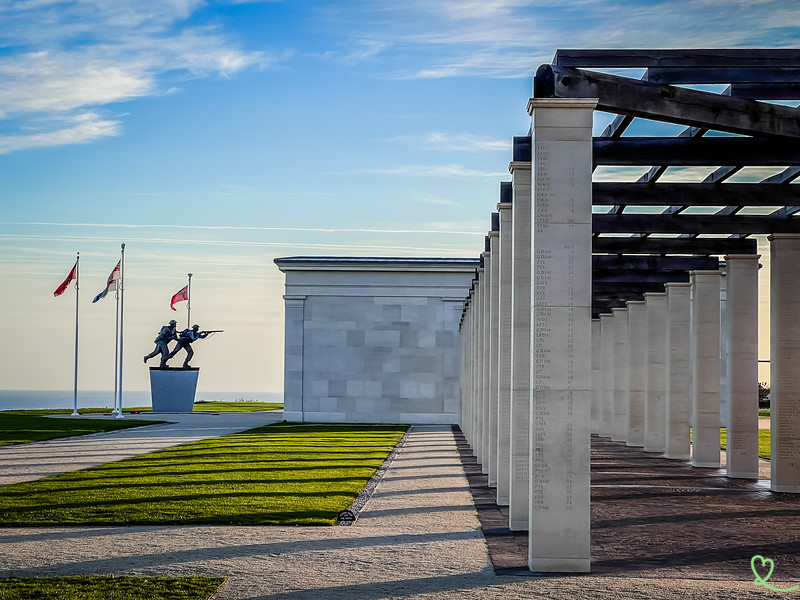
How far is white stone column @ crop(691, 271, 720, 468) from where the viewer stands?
24938 millimetres

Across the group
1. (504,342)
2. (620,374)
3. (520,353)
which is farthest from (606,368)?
(520,353)

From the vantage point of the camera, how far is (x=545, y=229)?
11.2m

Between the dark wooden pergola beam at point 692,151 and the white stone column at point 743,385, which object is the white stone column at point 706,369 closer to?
the white stone column at point 743,385

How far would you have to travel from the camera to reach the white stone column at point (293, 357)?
49969mm

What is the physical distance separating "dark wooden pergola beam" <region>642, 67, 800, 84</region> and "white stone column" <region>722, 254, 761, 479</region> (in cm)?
986

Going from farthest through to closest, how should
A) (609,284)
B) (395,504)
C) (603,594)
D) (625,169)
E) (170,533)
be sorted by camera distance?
(609,284)
(625,169)
(395,504)
(170,533)
(603,594)

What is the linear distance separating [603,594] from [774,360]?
464 inches

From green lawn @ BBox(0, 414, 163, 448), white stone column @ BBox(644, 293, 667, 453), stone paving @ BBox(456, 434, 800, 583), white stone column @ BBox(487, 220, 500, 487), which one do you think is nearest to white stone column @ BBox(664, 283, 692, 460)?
white stone column @ BBox(644, 293, 667, 453)

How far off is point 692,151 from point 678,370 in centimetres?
1278

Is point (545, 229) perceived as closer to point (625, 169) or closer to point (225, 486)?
point (625, 169)

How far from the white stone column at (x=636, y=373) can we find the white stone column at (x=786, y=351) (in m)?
13.1

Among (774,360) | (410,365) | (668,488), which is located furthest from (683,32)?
(410,365)

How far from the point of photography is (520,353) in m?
13.2

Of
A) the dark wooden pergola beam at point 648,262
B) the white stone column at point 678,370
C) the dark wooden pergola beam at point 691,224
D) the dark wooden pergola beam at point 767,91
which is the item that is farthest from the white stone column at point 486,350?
the dark wooden pergola beam at point 767,91
